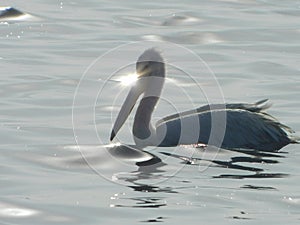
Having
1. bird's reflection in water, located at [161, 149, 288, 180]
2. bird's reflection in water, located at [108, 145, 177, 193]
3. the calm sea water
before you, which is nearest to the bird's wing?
the calm sea water

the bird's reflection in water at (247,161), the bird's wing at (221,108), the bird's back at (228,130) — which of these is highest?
the bird's wing at (221,108)

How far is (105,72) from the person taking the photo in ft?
49.6

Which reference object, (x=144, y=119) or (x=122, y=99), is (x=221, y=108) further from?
(x=122, y=99)

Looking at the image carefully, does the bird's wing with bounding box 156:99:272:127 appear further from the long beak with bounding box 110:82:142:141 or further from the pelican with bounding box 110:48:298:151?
the long beak with bounding box 110:82:142:141

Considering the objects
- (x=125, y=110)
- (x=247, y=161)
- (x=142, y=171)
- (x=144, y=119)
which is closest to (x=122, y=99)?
(x=144, y=119)

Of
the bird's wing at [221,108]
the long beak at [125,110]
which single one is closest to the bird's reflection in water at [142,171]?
the long beak at [125,110]

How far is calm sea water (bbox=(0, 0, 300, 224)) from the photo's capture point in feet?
31.1

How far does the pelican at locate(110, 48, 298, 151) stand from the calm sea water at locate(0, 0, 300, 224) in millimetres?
229

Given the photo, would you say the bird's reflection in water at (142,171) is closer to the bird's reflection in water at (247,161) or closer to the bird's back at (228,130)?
the bird's reflection in water at (247,161)

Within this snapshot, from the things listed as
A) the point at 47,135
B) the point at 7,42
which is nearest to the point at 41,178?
the point at 47,135

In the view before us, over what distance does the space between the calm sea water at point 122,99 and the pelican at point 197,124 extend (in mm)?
229

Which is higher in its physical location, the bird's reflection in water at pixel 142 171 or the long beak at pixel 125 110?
the long beak at pixel 125 110

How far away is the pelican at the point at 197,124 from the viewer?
12.1 meters

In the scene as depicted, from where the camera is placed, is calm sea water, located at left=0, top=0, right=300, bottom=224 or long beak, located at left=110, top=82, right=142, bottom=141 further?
long beak, located at left=110, top=82, right=142, bottom=141
